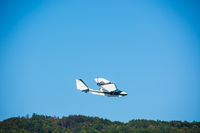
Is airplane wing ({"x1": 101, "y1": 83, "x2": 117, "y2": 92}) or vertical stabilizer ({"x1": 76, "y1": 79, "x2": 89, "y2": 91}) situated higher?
vertical stabilizer ({"x1": 76, "y1": 79, "x2": 89, "y2": 91})

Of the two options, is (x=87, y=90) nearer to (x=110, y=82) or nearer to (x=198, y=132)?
(x=110, y=82)

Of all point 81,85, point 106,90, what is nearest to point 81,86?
point 81,85

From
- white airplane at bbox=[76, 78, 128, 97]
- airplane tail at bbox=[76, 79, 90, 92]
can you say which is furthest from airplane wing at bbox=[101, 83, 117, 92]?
airplane tail at bbox=[76, 79, 90, 92]

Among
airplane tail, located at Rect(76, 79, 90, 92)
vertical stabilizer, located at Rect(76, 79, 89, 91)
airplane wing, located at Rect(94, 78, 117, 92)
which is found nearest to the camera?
airplane wing, located at Rect(94, 78, 117, 92)

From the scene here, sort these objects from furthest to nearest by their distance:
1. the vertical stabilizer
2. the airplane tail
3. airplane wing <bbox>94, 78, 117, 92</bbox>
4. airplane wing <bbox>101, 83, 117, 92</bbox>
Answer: the vertical stabilizer
the airplane tail
airplane wing <bbox>94, 78, 117, 92</bbox>
airplane wing <bbox>101, 83, 117, 92</bbox>

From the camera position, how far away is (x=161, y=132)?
197250 mm

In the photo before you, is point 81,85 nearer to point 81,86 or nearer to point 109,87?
point 81,86

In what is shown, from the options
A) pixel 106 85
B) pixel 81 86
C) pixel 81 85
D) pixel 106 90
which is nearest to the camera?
pixel 106 90

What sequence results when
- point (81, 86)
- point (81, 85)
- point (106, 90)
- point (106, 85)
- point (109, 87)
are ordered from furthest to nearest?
1. point (81, 85)
2. point (81, 86)
3. point (106, 85)
4. point (106, 90)
5. point (109, 87)

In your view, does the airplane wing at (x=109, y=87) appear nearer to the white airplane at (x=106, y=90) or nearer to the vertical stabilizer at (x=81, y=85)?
the white airplane at (x=106, y=90)

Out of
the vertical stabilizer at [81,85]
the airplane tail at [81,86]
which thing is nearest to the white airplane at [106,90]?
the airplane tail at [81,86]

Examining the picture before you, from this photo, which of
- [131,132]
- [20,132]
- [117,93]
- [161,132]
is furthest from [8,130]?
[117,93]

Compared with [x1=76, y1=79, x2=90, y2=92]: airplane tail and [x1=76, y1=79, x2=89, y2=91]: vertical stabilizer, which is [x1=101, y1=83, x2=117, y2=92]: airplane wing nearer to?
[x1=76, y1=79, x2=90, y2=92]: airplane tail

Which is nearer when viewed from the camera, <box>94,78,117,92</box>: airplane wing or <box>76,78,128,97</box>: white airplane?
<box>76,78,128,97</box>: white airplane
